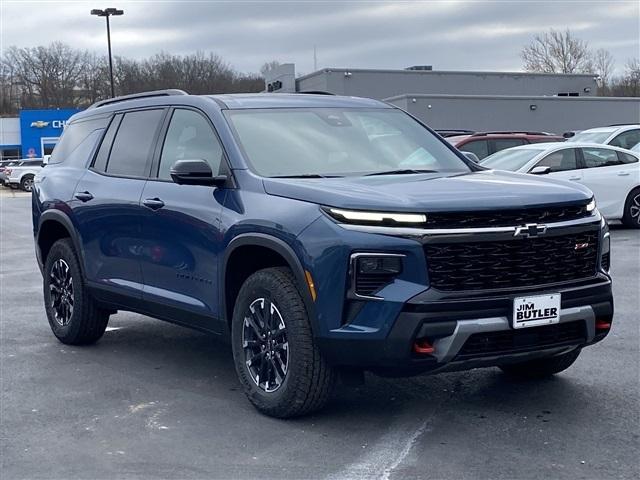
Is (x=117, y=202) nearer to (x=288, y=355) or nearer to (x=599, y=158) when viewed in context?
(x=288, y=355)

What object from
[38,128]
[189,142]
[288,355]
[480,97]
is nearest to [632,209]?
[189,142]

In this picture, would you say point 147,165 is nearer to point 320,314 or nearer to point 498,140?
point 320,314

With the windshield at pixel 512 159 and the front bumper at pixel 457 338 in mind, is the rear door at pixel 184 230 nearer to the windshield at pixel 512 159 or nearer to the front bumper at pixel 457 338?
the front bumper at pixel 457 338

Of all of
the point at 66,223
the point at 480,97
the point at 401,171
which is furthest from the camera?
the point at 480,97

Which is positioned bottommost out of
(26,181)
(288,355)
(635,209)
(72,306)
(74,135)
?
(26,181)

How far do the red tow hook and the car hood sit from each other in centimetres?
66

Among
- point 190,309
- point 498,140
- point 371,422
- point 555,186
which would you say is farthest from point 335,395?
point 498,140

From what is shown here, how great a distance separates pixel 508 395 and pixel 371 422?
989 millimetres

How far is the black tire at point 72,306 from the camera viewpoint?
23.3 feet

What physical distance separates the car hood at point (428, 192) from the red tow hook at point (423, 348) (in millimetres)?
661

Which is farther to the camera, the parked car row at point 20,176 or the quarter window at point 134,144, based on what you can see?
the parked car row at point 20,176

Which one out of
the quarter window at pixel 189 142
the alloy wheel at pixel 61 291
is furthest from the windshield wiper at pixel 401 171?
the alloy wheel at pixel 61 291

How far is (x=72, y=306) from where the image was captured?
23.7 ft

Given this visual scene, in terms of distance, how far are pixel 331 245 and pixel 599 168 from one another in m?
11.4
